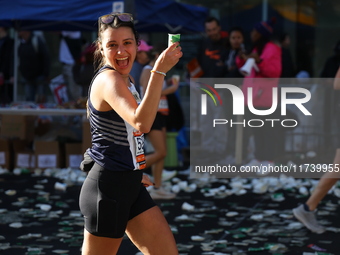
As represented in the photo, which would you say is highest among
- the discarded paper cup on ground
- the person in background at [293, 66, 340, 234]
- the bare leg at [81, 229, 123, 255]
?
the bare leg at [81, 229, 123, 255]

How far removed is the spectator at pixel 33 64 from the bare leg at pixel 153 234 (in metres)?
10.00

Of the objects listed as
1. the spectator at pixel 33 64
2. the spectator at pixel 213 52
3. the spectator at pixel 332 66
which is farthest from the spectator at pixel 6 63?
the spectator at pixel 332 66

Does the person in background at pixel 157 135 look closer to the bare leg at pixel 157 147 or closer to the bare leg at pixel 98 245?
the bare leg at pixel 157 147

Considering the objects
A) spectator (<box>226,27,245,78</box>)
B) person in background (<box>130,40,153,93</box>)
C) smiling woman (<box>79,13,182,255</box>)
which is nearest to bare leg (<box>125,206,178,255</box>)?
smiling woman (<box>79,13,182,255</box>)

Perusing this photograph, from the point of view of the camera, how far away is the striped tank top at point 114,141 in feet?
11.6

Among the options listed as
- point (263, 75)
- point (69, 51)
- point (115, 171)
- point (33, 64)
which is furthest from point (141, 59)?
point (69, 51)

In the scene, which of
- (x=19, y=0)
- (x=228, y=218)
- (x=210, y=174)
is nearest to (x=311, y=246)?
(x=228, y=218)

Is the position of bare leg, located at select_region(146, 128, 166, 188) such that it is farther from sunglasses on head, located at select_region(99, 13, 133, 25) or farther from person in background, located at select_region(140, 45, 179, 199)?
sunglasses on head, located at select_region(99, 13, 133, 25)

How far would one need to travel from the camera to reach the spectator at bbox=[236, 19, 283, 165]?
10.2 metres

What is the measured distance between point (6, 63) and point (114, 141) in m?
10.7

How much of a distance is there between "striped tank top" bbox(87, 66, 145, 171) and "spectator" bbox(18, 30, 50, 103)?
9975mm

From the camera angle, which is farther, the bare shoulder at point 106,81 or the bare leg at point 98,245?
the bare leg at point 98,245

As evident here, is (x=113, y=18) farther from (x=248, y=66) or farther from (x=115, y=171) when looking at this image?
(x=248, y=66)

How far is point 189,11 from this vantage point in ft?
38.7
